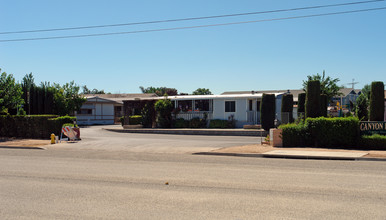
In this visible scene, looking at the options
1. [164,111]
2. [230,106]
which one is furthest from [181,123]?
[230,106]

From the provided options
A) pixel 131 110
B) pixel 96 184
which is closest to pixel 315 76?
pixel 131 110

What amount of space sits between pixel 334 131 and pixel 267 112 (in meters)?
11.9

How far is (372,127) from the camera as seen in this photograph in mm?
17672

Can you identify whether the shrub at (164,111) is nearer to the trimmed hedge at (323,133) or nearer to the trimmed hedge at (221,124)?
the trimmed hedge at (221,124)

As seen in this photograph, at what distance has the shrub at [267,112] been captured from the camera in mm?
29500

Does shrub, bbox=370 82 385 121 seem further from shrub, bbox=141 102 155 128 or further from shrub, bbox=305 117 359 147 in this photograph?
shrub, bbox=141 102 155 128

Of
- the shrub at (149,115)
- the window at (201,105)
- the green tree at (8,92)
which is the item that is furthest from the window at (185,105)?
the green tree at (8,92)

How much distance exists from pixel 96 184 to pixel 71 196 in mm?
1416

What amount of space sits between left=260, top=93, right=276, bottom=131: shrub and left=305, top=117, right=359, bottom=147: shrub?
11094mm

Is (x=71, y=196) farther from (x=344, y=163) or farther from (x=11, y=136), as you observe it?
(x=11, y=136)

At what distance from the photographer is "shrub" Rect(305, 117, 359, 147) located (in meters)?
17.5

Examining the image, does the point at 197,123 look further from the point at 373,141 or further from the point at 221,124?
the point at 373,141

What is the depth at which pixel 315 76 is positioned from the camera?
40.5 metres

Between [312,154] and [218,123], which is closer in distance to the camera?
[312,154]
